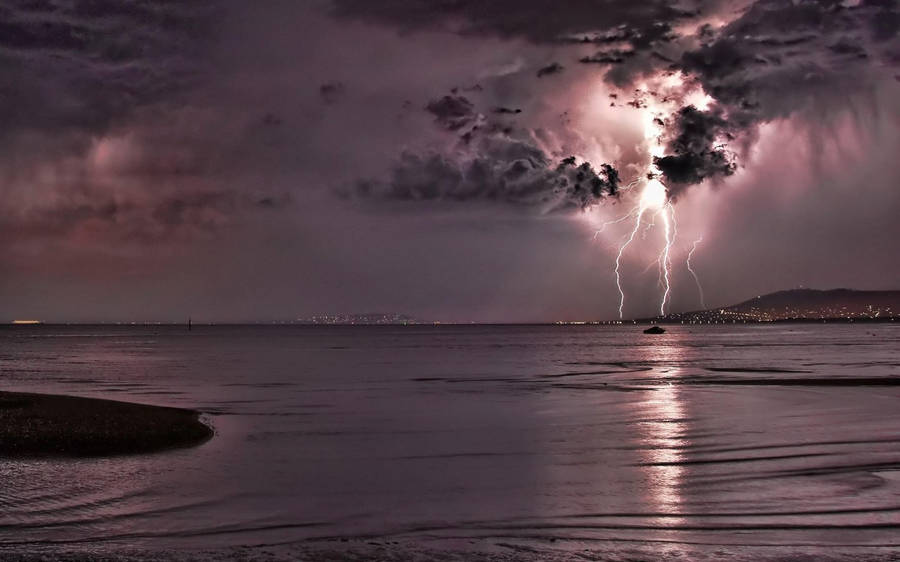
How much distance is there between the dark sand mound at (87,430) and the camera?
70.3 feet

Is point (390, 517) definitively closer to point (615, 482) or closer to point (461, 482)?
point (461, 482)

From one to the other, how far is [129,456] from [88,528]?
805 cm

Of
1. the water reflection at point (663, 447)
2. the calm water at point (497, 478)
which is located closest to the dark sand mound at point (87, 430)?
the calm water at point (497, 478)

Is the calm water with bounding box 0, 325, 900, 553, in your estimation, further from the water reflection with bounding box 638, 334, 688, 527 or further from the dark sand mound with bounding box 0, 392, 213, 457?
the dark sand mound with bounding box 0, 392, 213, 457

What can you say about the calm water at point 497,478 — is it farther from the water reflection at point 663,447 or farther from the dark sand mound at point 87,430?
the dark sand mound at point 87,430

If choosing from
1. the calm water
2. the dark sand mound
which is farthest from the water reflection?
the dark sand mound

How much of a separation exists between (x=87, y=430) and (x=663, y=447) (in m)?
17.1

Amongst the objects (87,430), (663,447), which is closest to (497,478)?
(663,447)

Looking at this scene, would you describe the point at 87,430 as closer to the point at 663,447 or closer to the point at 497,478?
the point at 497,478

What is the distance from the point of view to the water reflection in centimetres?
1578

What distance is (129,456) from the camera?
21.0 meters

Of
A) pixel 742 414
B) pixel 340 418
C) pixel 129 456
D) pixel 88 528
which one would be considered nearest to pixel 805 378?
pixel 742 414

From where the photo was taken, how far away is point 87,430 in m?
23.5

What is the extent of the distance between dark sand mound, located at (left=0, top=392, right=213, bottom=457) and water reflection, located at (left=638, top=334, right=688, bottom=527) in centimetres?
1354
